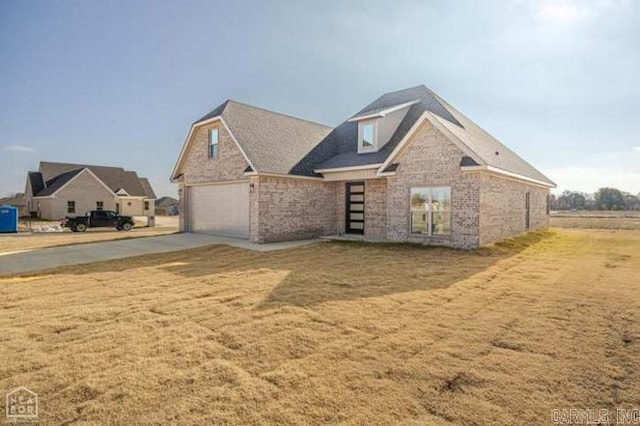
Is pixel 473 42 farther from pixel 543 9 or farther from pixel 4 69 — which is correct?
pixel 4 69

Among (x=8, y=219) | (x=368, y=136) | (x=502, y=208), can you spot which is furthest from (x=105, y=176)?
(x=502, y=208)

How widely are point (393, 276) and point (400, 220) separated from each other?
6039 millimetres

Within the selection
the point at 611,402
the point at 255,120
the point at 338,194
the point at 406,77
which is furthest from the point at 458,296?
the point at 406,77

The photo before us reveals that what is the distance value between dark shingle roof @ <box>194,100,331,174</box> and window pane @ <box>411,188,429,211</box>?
589cm

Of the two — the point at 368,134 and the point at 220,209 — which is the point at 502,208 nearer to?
the point at 368,134

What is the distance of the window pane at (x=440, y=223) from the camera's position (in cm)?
1311

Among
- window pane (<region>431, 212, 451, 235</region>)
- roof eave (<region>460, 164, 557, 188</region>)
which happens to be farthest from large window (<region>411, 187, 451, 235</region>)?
roof eave (<region>460, 164, 557, 188</region>)

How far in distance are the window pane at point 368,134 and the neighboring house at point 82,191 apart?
35399mm

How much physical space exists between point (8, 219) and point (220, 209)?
57.8 feet

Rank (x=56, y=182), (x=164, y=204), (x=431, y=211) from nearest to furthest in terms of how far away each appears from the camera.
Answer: (x=431, y=211)
(x=56, y=182)
(x=164, y=204)

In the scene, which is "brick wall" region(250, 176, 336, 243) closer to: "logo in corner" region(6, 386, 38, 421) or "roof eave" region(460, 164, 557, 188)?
"roof eave" region(460, 164, 557, 188)

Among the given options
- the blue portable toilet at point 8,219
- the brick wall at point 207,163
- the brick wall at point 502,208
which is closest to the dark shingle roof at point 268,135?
the brick wall at point 207,163

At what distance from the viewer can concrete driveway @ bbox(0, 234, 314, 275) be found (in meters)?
10.7

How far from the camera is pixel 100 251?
13266mm
